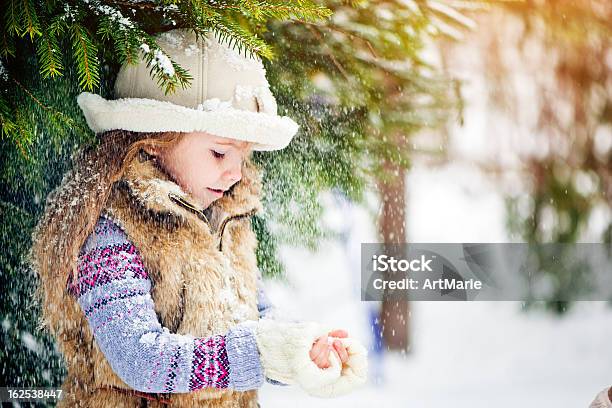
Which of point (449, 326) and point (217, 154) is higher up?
point (217, 154)

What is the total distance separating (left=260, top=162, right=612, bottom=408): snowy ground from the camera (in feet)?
5.91

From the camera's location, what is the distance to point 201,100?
1473 mm

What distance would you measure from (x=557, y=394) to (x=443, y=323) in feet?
1.13

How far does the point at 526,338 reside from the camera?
1.82 meters

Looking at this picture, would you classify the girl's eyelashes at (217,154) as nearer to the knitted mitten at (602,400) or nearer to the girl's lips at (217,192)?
the girl's lips at (217,192)

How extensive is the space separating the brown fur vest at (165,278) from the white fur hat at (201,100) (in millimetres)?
109

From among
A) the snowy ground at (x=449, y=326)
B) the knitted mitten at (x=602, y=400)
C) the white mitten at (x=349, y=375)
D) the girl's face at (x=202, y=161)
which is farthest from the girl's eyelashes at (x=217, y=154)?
the knitted mitten at (x=602, y=400)

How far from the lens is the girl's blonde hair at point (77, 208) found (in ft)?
4.77

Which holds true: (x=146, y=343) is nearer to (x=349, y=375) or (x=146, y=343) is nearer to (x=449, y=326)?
(x=349, y=375)

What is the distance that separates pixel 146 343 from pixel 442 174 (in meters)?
0.86

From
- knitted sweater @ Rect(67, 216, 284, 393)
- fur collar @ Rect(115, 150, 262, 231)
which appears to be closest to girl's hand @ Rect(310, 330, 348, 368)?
knitted sweater @ Rect(67, 216, 284, 393)

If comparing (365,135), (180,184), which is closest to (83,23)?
(180,184)

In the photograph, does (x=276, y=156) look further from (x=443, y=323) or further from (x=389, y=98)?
(x=443, y=323)

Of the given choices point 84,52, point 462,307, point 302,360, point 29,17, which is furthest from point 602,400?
point 29,17
